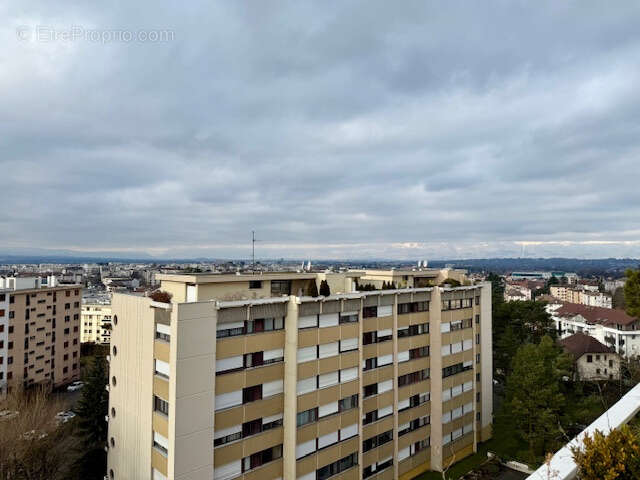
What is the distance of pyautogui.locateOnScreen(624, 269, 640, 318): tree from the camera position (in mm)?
28781

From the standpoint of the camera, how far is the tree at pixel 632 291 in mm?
28781

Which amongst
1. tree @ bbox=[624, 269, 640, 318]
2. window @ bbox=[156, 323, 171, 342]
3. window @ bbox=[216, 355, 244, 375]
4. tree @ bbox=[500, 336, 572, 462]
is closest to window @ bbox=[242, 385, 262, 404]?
window @ bbox=[216, 355, 244, 375]

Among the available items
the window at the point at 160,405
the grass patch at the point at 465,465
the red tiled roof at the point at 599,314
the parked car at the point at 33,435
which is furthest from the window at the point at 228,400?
the red tiled roof at the point at 599,314

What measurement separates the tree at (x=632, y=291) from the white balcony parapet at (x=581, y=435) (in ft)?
63.4

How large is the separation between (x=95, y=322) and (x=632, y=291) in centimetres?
9998

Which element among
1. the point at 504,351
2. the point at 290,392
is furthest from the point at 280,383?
the point at 504,351

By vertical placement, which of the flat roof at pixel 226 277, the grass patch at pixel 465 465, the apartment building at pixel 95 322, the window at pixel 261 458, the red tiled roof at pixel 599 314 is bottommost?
the grass patch at pixel 465 465

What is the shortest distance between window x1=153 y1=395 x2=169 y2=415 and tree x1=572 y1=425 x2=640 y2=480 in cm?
2058

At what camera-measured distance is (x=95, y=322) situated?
93.9 m

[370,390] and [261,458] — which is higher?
[370,390]

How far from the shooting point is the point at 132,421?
2503cm

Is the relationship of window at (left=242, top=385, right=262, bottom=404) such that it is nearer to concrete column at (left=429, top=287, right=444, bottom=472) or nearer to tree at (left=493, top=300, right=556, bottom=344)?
concrete column at (left=429, top=287, right=444, bottom=472)

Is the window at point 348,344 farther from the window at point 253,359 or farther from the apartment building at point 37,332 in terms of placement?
the apartment building at point 37,332

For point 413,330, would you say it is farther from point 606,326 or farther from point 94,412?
point 606,326
